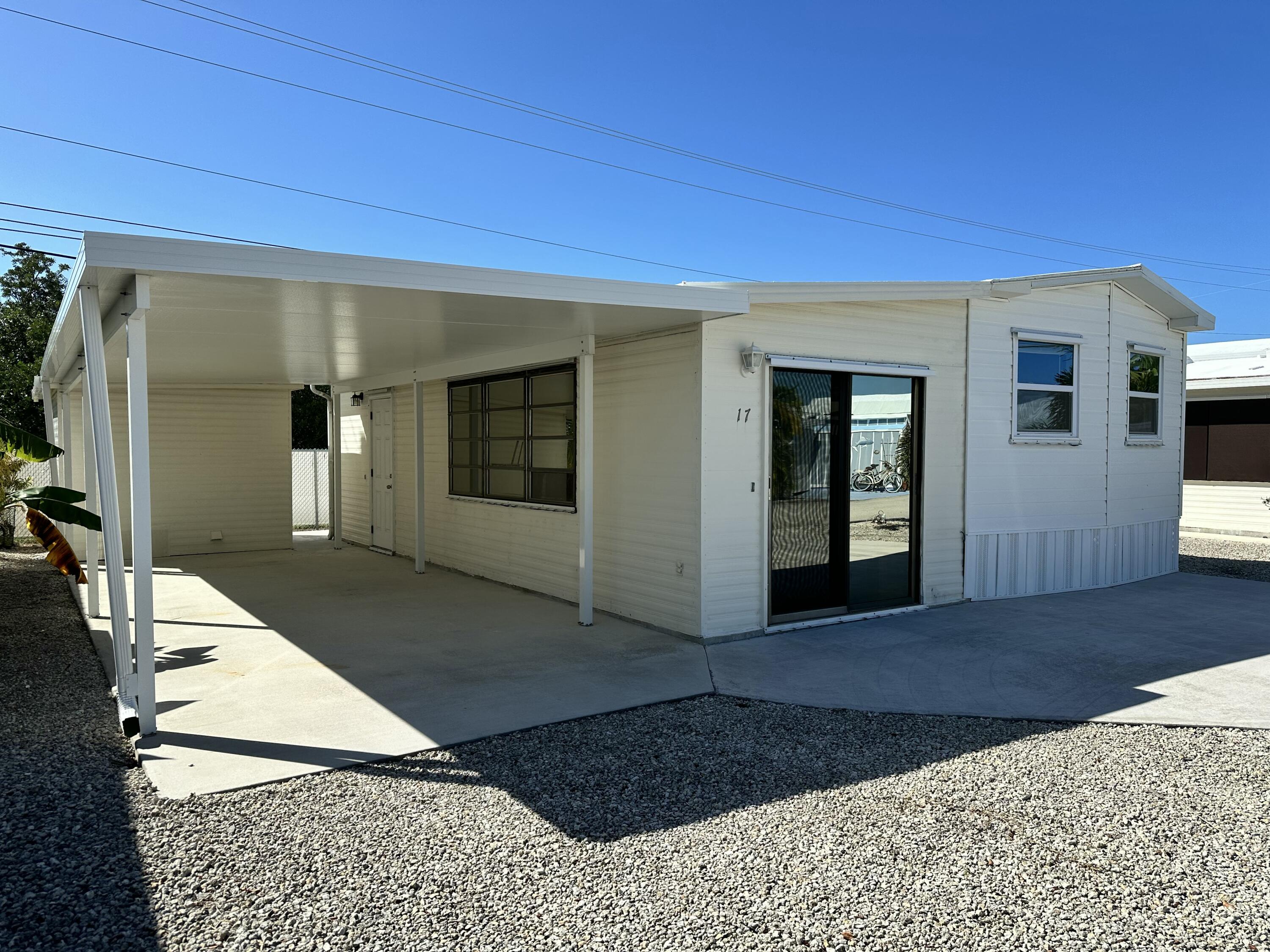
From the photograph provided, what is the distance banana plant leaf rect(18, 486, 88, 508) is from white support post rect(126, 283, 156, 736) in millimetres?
2476

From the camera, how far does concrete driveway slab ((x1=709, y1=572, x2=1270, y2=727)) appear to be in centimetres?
494

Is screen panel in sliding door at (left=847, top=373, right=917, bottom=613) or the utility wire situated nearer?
screen panel in sliding door at (left=847, top=373, right=917, bottom=613)

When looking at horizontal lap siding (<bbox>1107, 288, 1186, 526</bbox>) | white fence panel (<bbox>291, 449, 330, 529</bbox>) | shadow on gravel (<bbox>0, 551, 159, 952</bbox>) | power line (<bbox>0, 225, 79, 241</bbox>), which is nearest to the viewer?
shadow on gravel (<bbox>0, 551, 159, 952</bbox>)

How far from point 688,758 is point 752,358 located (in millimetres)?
3349

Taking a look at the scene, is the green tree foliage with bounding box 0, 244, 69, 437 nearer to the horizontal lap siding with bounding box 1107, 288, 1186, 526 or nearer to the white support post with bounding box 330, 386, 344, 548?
the white support post with bounding box 330, 386, 344, 548

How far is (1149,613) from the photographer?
7.70m

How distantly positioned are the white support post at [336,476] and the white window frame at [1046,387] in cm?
952

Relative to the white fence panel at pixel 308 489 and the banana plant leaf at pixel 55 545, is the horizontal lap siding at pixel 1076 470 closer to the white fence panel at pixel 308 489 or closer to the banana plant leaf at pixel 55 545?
the banana plant leaf at pixel 55 545

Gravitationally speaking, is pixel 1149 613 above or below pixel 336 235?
below

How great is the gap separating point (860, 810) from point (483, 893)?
158 cm

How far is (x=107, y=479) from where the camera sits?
4.52 metres

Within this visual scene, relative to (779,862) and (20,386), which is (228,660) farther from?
(20,386)

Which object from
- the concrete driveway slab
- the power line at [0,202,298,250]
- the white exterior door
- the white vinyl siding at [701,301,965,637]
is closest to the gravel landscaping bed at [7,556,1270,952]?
the concrete driveway slab

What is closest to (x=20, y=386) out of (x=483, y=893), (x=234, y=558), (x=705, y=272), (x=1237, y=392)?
(x=234, y=558)
